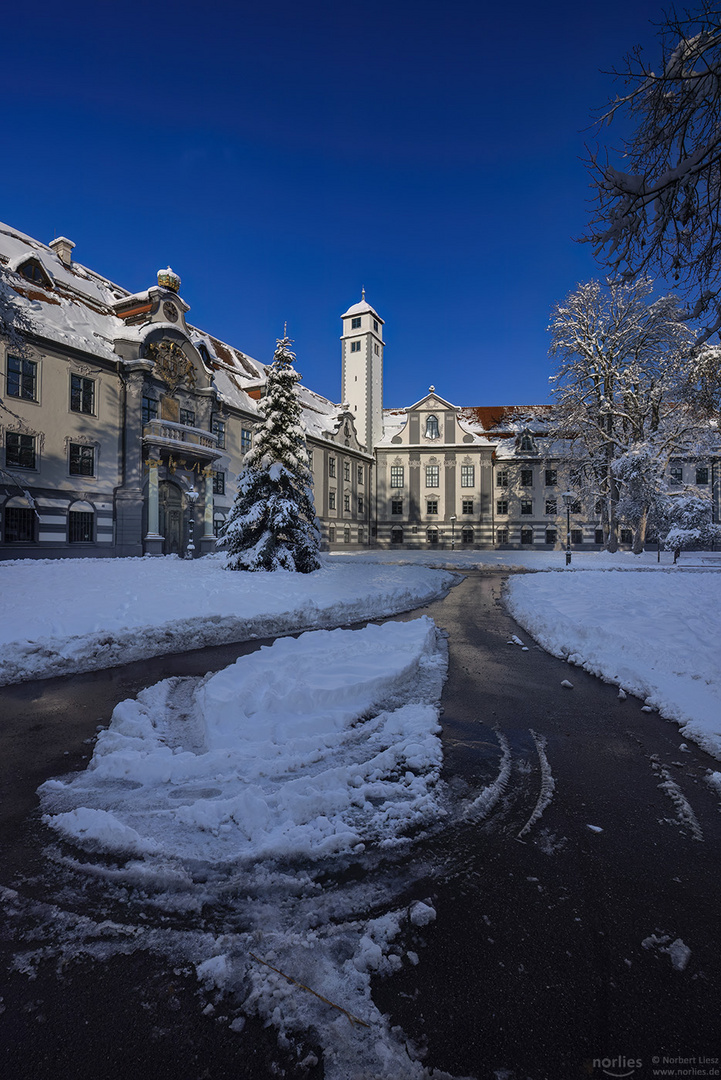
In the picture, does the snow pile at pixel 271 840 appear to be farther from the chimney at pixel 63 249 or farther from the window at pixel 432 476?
the window at pixel 432 476

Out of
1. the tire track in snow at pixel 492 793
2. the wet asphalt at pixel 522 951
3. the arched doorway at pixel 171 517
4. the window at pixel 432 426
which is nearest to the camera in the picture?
the wet asphalt at pixel 522 951

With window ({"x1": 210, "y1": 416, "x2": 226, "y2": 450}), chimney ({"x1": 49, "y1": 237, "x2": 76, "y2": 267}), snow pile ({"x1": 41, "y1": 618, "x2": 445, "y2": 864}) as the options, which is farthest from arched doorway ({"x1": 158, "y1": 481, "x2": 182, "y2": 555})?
snow pile ({"x1": 41, "y1": 618, "x2": 445, "y2": 864})

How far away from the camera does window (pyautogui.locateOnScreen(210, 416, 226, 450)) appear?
29234 millimetres

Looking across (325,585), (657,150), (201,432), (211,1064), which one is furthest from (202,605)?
(201,432)

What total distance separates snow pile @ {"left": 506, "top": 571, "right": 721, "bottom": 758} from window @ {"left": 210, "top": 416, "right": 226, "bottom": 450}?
2171cm

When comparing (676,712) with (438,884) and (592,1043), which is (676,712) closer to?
(438,884)

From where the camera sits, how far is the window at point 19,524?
19.7 m

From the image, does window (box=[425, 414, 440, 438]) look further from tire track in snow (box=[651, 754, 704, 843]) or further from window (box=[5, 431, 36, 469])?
tire track in snow (box=[651, 754, 704, 843])

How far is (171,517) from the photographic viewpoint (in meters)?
26.5

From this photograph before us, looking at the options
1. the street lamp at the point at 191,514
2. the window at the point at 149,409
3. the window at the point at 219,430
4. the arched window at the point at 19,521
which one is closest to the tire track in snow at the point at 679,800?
the arched window at the point at 19,521

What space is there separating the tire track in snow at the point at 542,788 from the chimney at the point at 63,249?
3298 centimetres

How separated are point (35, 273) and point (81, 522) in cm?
1181

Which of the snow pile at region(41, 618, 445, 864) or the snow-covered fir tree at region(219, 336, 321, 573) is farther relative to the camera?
the snow-covered fir tree at region(219, 336, 321, 573)

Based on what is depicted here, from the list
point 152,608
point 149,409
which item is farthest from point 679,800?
point 149,409
